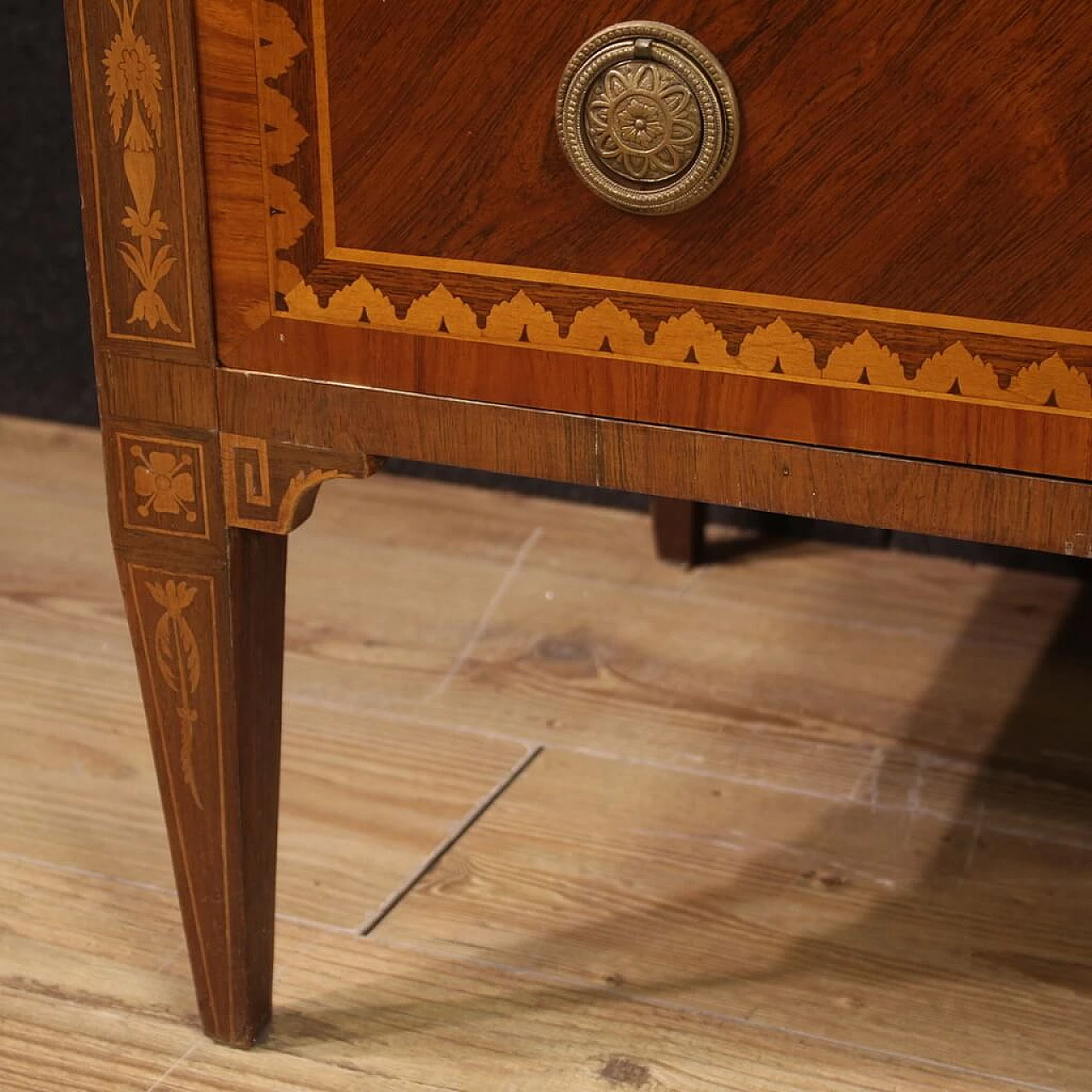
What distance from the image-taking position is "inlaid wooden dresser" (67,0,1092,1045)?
0.61 metres

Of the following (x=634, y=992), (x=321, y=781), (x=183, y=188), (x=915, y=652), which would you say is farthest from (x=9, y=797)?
(x=915, y=652)

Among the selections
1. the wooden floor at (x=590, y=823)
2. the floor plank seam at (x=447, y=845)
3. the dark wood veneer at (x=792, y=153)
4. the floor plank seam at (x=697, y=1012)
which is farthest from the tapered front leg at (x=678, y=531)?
the dark wood veneer at (x=792, y=153)

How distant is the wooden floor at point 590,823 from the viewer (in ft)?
3.04

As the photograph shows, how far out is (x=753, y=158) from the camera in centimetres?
64

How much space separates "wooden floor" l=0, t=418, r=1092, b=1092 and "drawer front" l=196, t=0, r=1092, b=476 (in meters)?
0.40

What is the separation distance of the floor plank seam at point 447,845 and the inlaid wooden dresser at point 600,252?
0.32 m

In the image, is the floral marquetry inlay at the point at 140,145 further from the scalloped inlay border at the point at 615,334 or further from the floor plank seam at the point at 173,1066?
the floor plank seam at the point at 173,1066

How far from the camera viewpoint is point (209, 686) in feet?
2.71

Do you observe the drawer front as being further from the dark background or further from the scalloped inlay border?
the dark background

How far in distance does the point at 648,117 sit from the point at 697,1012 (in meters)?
0.52

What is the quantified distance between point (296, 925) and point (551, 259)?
51 centimetres

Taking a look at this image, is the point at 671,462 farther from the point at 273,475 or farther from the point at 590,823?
the point at 590,823

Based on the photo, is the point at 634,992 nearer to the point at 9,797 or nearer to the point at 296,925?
the point at 296,925

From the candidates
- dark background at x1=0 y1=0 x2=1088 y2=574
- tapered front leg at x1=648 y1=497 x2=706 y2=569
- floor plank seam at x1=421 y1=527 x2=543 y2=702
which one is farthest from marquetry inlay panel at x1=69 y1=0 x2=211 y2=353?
dark background at x1=0 y1=0 x2=1088 y2=574
